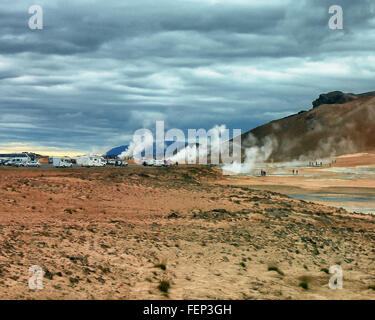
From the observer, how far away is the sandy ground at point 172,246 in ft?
48.9

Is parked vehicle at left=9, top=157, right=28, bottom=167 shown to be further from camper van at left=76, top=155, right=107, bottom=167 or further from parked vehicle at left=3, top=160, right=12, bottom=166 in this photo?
camper van at left=76, top=155, right=107, bottom=167

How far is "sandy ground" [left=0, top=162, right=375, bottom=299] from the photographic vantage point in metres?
14.9

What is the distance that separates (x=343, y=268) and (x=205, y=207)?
43.5 feet

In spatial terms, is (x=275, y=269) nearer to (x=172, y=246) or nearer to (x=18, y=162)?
(x=172, y=246)

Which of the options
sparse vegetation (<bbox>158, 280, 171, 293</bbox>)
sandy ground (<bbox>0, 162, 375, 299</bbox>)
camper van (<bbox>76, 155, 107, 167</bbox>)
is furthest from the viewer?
camper van (<bbox>76, 155, 107, 167</bbox>)

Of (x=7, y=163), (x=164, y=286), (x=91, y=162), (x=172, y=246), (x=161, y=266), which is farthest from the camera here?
(x=91, y=162)

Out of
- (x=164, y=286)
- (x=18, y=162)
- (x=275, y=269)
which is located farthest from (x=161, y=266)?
(x=18, y=162)

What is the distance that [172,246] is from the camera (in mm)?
20047

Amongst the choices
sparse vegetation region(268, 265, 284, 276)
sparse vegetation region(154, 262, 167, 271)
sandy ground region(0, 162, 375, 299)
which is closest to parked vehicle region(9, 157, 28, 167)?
sandy ground region(0, 162, 375, 299)

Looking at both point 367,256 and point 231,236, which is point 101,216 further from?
point 367,256

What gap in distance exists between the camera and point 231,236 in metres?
22.9

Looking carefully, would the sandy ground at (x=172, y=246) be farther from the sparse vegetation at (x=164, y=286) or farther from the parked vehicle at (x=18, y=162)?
the parked vehicle at (x=18, y=162)

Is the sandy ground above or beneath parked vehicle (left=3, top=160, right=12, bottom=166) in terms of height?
beneath

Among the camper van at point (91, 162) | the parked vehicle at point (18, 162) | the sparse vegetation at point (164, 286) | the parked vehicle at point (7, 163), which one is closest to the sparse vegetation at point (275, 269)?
the sparse vegetation at point (164, 286)
